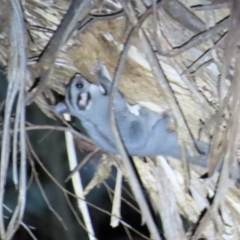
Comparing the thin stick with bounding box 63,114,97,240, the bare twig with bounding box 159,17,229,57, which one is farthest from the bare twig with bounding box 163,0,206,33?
the thin stick with bounding box 63,114,97,240

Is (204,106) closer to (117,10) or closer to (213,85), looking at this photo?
(213,85)

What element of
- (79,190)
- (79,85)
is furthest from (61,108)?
(79,190)

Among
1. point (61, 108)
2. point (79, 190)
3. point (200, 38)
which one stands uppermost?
point (200, 38)

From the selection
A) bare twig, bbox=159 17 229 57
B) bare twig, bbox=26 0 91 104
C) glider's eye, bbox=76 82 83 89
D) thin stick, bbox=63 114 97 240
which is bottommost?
thin stick, bbox=63 114 97 240

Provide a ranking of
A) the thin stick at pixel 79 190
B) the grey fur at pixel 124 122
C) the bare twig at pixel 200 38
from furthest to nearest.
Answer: the thin stick at pixel 79 190, the grey fur at pixel 124 122, the bare twig at pixel 200 38

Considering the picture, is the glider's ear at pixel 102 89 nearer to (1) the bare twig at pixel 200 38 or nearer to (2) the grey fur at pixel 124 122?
(2) the grey fur at pixel 124 122

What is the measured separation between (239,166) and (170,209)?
0.13 m

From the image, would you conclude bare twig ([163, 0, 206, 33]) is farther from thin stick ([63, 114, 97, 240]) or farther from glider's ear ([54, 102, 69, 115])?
thin stick ([63, 114, 97, 240])

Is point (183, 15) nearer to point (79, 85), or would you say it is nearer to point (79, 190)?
point (79, 85)

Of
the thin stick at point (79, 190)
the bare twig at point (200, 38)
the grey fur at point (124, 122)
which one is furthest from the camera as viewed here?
the thin stick at point (79, 190)

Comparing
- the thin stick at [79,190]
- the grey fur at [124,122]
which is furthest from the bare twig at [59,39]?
the thin stick at [79,190]

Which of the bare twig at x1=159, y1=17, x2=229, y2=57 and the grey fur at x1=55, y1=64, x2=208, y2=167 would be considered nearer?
the bare twig at x1=159, y1=17, x2=229, y2=57

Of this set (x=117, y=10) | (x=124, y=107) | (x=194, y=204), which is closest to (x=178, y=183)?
(x=194, y=204)

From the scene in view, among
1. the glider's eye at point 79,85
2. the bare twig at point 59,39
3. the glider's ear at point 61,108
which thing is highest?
the bare twig at point 59,39
